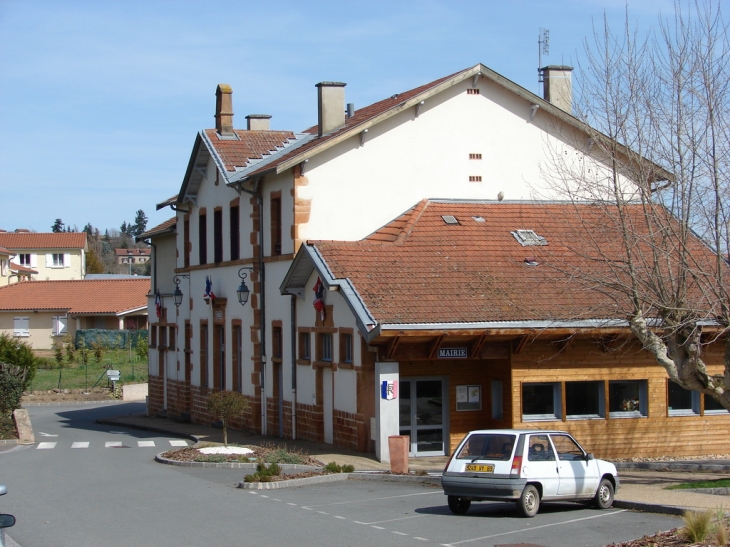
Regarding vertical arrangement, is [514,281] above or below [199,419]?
above

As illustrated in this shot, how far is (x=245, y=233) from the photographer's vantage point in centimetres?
3105

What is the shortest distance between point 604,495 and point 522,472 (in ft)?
6.56

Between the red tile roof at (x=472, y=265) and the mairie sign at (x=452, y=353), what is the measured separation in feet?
2.89

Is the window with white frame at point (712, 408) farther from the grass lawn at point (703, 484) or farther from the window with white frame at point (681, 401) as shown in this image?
the grass lawn at point (703, 484)

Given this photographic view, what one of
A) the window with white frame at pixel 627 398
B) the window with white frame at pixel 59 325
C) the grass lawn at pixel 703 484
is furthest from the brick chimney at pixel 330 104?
the window with white frame at pixel 59 325

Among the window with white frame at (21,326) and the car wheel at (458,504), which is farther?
the window with white frame at (21,326)

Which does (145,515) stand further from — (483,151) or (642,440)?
(483,151)

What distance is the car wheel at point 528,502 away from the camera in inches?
592

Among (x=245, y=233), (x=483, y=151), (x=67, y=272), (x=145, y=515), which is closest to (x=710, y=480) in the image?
(x=145, y=515)

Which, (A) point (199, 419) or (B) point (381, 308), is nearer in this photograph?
(B) point (381, 308)

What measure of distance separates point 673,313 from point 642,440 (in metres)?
7.49

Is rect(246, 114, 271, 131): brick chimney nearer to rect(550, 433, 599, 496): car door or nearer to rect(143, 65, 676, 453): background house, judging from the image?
rect(143, 65, 676, 453): background house

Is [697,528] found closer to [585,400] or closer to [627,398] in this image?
[585,400]

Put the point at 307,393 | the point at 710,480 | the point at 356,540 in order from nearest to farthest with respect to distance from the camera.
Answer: the point at 356,540 → the point at 710,480 → the point at 307,393
